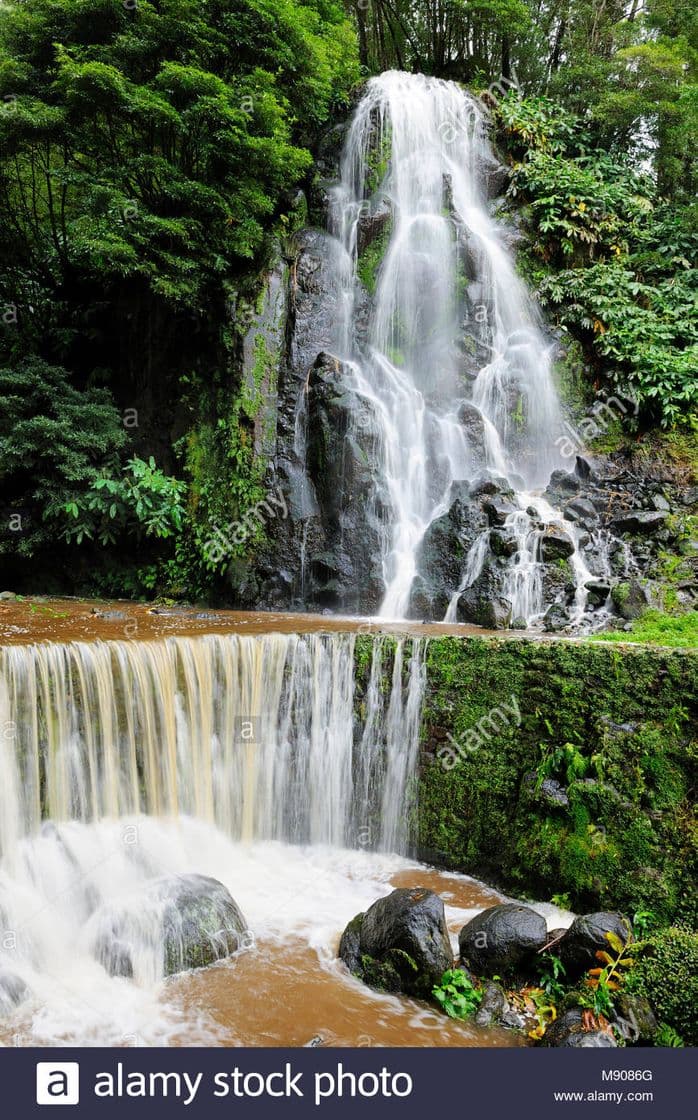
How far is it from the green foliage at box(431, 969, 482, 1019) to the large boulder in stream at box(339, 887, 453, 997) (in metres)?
0.05

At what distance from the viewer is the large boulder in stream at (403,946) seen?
4.52 meters

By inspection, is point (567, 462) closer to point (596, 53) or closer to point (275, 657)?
point (275, 657)

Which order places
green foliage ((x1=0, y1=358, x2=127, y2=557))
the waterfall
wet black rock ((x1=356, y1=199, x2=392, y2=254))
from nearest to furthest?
the waterfall < green foliage ((x1=0, y1=358, x2=127, y2=557)) < wet black rock ((x1=356, y1=199, x2=392, y2=254))

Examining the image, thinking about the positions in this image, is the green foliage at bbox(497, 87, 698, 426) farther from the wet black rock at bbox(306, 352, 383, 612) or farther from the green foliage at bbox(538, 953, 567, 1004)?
the green foliage at bbox(538, 953, 567, 1004)

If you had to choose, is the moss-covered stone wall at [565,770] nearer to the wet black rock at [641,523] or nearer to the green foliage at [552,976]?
the green foliage at [552,976]

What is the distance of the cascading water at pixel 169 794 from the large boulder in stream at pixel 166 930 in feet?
0.05

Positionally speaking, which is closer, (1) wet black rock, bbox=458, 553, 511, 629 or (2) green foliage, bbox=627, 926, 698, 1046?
(2) green foliage, bbox=627, 926, 698, 1046

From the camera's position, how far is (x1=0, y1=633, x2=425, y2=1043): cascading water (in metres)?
4.70

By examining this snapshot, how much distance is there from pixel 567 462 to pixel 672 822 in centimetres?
661

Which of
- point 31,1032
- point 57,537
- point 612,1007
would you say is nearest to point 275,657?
point 31,1032

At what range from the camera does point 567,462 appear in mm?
10734

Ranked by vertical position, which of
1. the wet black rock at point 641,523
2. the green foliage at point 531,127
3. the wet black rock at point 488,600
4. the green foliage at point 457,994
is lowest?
the green foliage at point 457,994
